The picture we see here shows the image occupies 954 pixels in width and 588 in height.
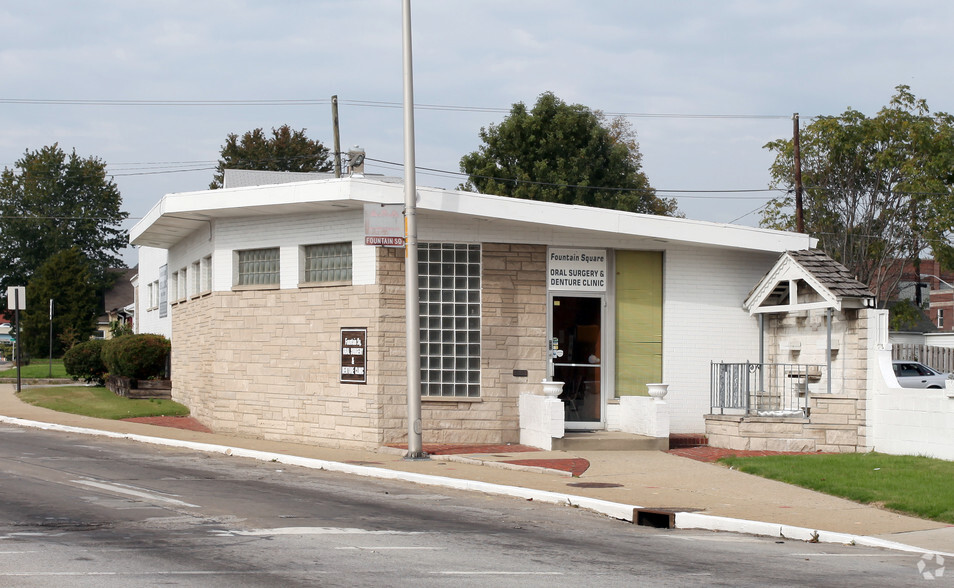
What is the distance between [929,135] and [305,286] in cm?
2558

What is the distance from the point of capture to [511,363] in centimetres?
1822

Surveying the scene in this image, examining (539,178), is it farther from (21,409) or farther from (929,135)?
(21,409)

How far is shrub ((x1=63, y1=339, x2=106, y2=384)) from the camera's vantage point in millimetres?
30016

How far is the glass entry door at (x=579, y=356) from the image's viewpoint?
1862 cm

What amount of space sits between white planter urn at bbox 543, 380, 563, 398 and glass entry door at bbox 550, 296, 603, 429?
149cm

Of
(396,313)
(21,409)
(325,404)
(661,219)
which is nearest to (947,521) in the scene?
(661,219)

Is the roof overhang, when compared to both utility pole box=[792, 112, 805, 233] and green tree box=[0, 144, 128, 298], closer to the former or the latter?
utility pole box=[792, 112, 805, 233]

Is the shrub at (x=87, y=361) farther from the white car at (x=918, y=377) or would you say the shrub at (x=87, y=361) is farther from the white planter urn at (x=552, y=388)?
the white car at (x=918, y=377)

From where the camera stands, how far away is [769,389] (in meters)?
18.1

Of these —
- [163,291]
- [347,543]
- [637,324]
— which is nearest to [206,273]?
[637,324]

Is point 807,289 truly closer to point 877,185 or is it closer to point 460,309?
point 460,309

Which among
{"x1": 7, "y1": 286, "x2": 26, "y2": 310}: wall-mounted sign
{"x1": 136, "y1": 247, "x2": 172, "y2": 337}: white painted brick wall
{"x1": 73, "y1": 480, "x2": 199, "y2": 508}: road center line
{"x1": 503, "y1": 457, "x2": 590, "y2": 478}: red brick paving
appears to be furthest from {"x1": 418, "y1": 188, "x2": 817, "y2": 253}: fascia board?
{"x1": 7, "y1": 286, "x2": 26, "y2": 310}: wall-mounted sign

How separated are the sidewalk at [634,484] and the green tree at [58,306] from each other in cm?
4407

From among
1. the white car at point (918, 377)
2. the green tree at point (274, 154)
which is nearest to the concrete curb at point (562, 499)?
the white car at point (918, 377)
